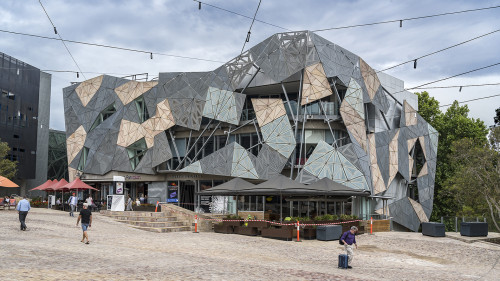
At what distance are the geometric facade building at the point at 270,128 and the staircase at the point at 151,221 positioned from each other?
9744 millimetres

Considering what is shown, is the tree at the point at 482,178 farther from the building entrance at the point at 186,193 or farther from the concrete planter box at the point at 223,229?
the building entrance at the point at 186,193

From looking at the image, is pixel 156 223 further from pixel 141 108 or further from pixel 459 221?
pixel 459 221

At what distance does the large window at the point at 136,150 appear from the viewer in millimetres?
41906

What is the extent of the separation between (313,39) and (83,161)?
25109 mm

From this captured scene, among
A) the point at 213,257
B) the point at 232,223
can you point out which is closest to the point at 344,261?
the point at 213,257

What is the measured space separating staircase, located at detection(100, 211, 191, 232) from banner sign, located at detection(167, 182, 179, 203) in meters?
12.4

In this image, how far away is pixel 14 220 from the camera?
2322cm

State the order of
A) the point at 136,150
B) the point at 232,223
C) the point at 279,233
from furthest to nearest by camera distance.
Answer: the point at 136,150, the point at 232,223, the point at 279,233

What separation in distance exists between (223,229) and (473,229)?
44.5ft

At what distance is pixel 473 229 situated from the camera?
25391 mm

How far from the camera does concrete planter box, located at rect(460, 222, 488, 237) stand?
996 inches

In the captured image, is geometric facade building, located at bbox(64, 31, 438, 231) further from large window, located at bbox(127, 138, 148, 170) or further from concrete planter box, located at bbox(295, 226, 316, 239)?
concrete planter box, located at bbox(295, 226, 316, 239)

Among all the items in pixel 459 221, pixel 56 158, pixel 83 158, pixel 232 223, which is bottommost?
pixel 459 221

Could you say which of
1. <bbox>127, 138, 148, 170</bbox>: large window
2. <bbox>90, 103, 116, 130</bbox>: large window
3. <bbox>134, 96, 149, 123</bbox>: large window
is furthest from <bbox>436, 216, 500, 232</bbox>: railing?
<bbox>90, 103, 116, 130</bbox>: large window
